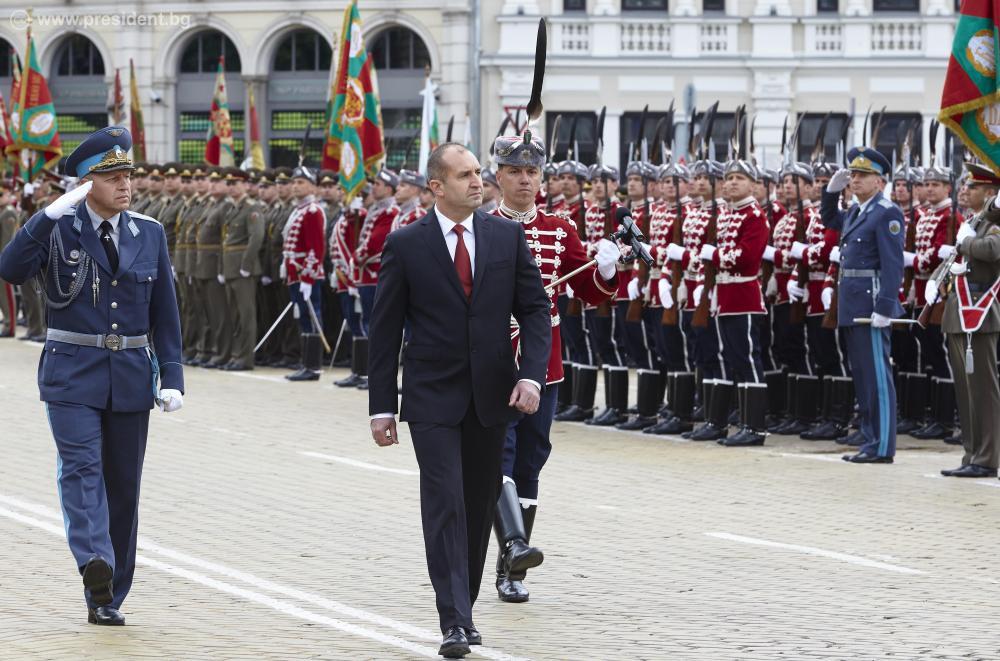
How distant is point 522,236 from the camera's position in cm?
826

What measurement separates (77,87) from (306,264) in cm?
2366

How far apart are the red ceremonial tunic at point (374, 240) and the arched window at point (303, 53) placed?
21.4 metres

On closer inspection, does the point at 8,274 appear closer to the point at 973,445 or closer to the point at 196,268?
the point at 973,445

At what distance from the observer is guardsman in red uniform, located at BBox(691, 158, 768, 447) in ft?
51.3

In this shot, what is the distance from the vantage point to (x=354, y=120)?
75.4ft

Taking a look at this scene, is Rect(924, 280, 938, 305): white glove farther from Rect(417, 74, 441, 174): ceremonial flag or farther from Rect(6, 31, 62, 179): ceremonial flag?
Rect(6, 31, 62, 179): ceremonial flag

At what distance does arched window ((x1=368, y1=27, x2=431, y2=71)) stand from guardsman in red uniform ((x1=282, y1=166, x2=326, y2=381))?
18980 mm

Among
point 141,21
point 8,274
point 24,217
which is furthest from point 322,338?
point 141,21

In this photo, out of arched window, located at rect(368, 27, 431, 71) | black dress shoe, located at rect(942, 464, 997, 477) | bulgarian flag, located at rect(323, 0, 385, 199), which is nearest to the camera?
black dress shoe, located at rect(942, 464, 997, 477)

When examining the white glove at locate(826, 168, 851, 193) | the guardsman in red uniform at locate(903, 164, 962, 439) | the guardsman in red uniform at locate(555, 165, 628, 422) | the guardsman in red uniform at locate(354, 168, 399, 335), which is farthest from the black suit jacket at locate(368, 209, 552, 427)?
the guardsman in red uniform at locate(354, 168, 399, 335)

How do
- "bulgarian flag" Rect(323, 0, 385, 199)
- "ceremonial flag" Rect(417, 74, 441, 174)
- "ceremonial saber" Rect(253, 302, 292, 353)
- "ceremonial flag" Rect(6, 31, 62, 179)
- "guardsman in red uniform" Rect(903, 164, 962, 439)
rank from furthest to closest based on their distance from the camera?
"ceremonial flag" Rect(6, 31, 62, 179), "ceremonial flag" Rect(417, 74, 441, 174), "ceremonial saber" Rect(253, 302, 292, 353), "bulgarian flag" Rect(323, 0, 385, 199), "guardsman in red uniform" Rect(903, 164, 962, 439)

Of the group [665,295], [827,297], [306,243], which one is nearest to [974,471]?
[827,297]

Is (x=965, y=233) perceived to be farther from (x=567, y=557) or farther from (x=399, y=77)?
(x=399, y=77)

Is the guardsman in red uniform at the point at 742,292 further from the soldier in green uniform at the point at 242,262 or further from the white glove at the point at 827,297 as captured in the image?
the soldier in green uniform at the point at 242,262
